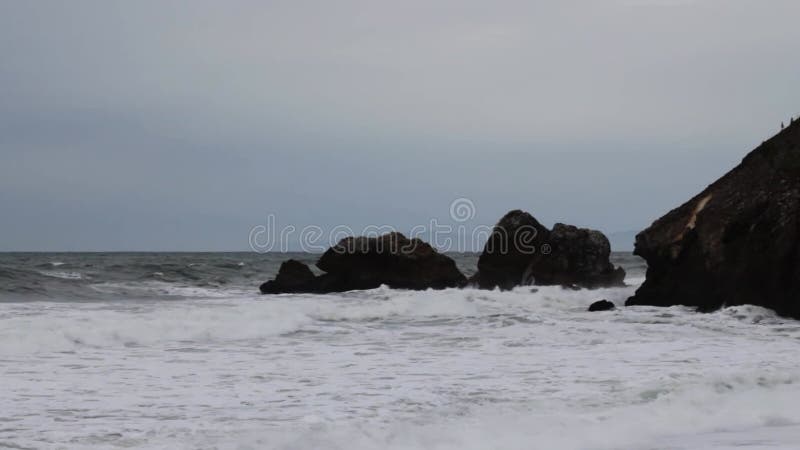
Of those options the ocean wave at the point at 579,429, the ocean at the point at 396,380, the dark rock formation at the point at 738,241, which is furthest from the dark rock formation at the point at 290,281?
the ocean wave at the point at 579,429

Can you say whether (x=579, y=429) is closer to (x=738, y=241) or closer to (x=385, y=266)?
(x=738, y=241)

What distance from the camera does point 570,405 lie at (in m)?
9.04

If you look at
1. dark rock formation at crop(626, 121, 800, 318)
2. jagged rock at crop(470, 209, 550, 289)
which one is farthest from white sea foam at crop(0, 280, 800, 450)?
jagged rock at crop(470, 209, 550, 289)

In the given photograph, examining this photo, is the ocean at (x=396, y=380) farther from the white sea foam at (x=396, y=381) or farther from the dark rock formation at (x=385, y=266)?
the dark rock formation at (x=385, y=266)

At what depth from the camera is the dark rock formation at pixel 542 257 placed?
1117 inches

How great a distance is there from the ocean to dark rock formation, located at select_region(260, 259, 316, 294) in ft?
38.0

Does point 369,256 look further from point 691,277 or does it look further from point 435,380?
point 435,380

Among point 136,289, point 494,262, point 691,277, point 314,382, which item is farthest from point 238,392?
point 136,289

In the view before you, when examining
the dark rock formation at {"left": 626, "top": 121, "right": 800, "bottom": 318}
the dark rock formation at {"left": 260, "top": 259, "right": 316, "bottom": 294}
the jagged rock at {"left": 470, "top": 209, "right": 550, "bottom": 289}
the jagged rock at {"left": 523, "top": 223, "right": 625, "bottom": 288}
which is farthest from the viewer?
the dark rock formation at {"left": 260, "top": 259, "right": 316, "bottom": 294}

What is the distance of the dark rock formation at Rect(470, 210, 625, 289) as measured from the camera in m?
28.4

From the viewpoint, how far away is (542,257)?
2880 cm

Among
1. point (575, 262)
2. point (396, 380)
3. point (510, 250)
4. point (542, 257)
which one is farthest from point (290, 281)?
point (396, 380)

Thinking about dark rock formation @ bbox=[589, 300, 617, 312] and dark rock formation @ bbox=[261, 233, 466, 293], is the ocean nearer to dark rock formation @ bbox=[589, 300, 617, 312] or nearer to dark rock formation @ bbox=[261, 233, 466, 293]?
dark rock formation @ bbox=[589, 300, 617, 312]

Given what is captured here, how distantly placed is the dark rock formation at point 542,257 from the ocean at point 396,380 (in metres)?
9.23
